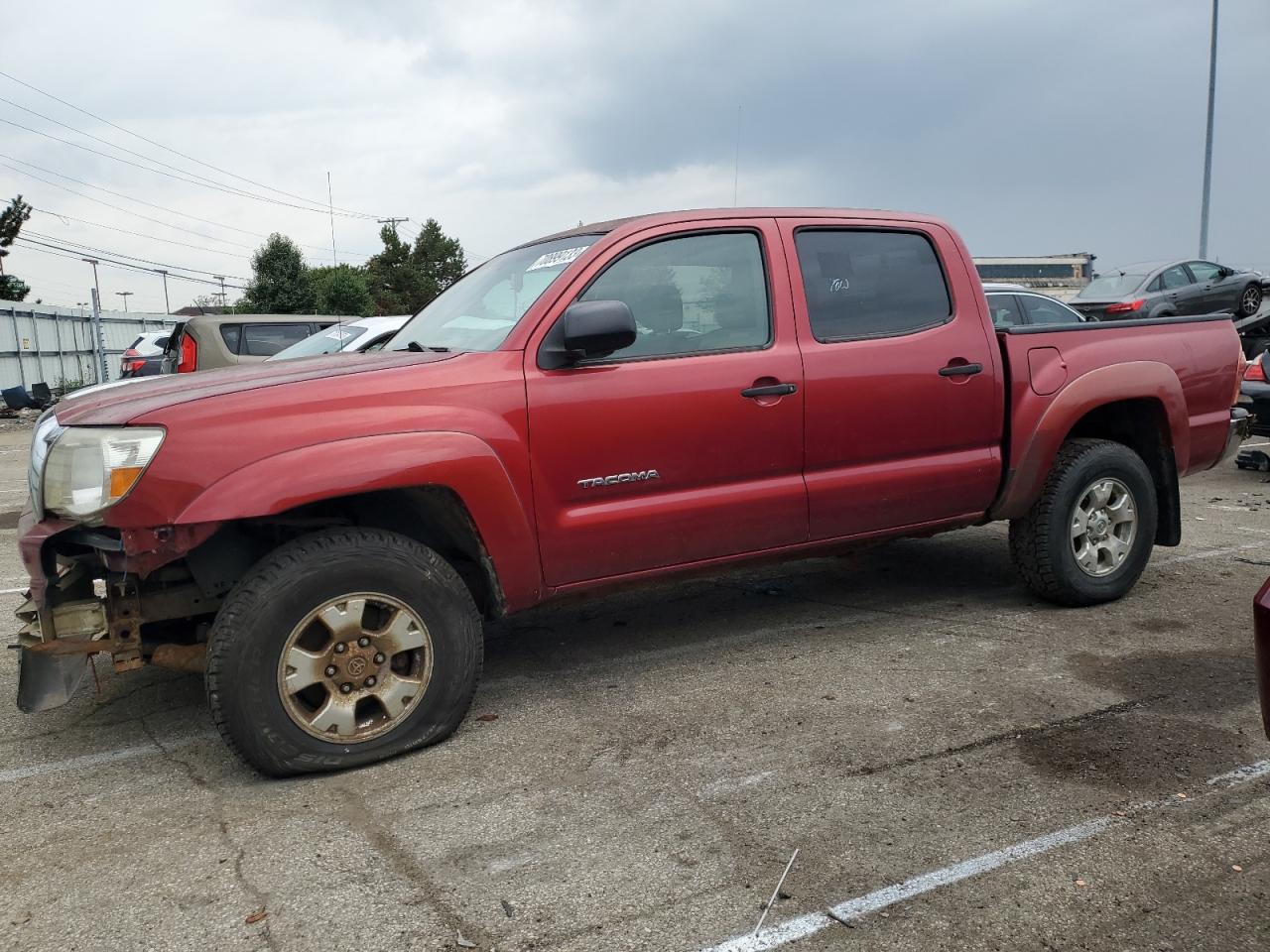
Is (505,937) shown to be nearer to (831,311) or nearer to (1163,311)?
(831,311)

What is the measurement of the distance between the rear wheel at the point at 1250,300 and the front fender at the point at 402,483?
64.0 feet

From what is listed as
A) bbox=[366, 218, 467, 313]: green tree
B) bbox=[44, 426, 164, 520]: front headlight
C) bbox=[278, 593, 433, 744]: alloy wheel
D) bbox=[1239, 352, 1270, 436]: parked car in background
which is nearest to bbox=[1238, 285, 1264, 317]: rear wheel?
bbox=[1239, 352, 1270, 436]: parked car in background

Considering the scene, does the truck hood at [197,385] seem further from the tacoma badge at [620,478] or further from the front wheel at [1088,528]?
the front wheel at [1088,528]

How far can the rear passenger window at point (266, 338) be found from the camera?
11.9 meters

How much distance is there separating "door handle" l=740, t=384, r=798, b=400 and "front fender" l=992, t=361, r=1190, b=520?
1262mm

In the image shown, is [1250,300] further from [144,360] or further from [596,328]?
[144,360]

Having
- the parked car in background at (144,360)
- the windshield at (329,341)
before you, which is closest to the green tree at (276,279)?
the parked car in background at (144,360)

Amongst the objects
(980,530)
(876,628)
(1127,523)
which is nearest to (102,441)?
(876,628)

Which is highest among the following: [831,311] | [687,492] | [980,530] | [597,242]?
[597,242]

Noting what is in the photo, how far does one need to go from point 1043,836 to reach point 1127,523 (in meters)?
2.73

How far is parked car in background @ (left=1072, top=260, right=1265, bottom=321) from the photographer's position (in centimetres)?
1698

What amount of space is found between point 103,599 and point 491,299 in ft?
6.11

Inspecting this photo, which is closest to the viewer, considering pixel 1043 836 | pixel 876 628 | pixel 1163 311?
pixel 1043 836

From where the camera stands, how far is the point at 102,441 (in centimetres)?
322
